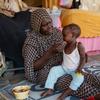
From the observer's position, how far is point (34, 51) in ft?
9.26

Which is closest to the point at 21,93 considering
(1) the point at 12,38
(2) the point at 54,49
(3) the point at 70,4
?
(2) the point at 54,49

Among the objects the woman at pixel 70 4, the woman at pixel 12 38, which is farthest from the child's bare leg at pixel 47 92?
the woman at pixel 70 4

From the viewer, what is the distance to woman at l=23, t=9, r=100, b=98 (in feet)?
8.80

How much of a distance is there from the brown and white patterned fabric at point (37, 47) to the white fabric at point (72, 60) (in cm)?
20

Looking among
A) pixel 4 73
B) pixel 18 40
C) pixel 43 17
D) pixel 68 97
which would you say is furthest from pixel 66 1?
pixel 68 97

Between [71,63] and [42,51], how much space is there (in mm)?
355

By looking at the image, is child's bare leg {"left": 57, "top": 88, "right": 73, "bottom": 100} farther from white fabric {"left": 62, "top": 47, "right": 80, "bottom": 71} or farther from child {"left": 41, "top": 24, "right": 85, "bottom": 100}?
white fabric {"left": 62, "top": 47, "right": 80, "bottom": 71}

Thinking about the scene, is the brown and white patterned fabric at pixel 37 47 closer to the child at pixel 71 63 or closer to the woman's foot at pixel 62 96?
the child at pixel 71 63

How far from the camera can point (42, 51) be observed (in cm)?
287

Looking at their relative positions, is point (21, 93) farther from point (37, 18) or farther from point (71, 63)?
point (37, 18)

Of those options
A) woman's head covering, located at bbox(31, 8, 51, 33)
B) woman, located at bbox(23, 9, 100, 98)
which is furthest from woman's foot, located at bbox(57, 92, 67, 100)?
Result: woman's head covering, located at bbox(31, 8, 51, 33)

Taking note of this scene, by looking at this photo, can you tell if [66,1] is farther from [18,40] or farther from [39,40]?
[39,40]

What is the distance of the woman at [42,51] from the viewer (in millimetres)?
2684

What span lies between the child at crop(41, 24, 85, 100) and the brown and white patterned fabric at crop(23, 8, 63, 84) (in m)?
0.14
